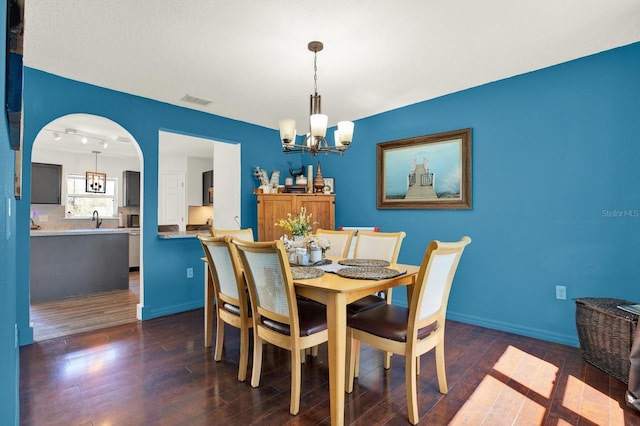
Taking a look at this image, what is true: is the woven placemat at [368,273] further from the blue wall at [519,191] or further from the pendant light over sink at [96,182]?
the pendant light over sink at [96,182]

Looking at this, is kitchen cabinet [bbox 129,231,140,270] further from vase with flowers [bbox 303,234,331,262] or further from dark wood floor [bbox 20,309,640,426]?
vase with flowers [bbox 303,234,331,262]

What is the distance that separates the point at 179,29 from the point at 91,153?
5.57 meters

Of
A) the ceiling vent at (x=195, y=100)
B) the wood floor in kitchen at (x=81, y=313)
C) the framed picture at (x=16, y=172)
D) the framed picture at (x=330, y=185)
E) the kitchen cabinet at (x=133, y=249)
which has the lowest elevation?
the wood floor in kitchen at (x=81, y=313)

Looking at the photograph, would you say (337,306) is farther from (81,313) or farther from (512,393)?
(81,313)

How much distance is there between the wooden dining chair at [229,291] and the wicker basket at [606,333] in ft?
8.26

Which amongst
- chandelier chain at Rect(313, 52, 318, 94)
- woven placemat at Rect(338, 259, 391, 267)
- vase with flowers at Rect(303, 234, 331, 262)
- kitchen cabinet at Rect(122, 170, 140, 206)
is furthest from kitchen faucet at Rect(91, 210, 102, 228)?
woven placemat at Rect(338, 259, 391, 267)

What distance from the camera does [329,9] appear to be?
2074 mm

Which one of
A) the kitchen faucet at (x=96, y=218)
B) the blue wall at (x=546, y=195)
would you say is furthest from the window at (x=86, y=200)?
the blue wall at (x=546, y=195)

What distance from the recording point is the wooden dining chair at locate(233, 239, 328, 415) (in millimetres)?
1861

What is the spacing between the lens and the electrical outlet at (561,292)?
2850mm

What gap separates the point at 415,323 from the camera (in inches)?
70.6

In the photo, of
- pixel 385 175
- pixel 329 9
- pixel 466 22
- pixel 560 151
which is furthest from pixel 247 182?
pixel 560 151

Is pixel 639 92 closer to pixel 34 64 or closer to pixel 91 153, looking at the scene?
pixel 34 64

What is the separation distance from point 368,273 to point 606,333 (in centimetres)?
178
